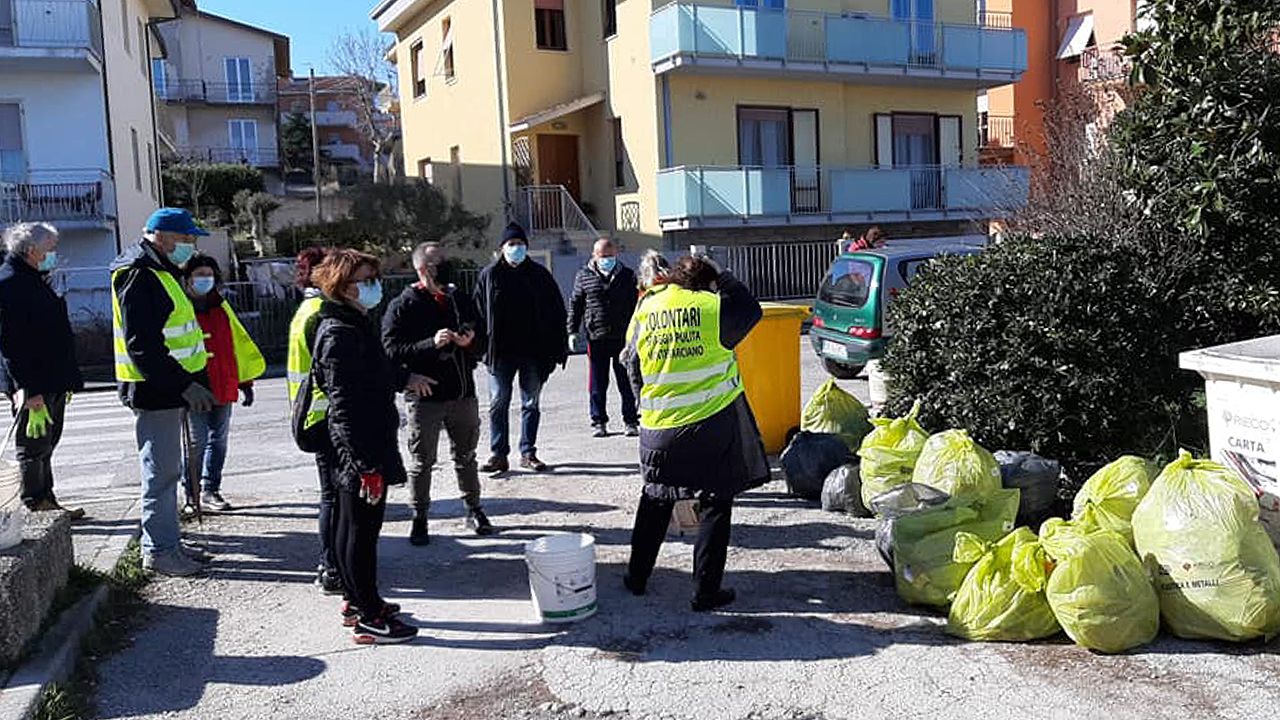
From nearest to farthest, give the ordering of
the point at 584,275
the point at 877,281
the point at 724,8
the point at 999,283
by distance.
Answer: the point at 999,283 → the point at 584,275 → the point at 877,281 → the point at 724,8

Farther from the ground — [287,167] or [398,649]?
[287,167]

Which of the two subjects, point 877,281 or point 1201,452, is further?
point 877,281

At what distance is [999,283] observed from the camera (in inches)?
266

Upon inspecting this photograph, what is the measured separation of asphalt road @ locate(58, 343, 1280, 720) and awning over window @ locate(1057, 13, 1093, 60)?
27.8 meters

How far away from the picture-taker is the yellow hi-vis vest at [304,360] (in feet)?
16.3

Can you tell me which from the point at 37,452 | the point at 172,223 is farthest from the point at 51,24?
the point at 172,223

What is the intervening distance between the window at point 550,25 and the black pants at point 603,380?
16.8 metres

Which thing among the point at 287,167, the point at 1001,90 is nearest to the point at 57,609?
the point at 1001,90

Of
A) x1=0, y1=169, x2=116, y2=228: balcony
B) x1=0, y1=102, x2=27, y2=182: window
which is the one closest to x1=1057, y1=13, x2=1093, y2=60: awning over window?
x1=0, y1=169, x2=116, y2=228: balcony

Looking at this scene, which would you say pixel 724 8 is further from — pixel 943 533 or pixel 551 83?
pixel 943 533

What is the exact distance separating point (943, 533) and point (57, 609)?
4099mm

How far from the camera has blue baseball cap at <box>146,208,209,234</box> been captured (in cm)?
583

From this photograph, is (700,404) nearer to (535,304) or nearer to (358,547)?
(358,547)

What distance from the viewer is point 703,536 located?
5.05 metres
